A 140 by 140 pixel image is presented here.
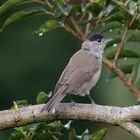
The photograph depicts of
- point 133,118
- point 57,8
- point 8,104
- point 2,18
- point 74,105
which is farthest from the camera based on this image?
point 2,18

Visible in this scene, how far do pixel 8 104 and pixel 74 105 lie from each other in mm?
9134

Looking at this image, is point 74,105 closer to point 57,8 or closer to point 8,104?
point 57,8

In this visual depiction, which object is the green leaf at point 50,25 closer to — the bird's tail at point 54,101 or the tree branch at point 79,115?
the bird's tail at point 54,101

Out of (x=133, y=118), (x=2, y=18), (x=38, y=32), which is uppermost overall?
(x=38, y=32)

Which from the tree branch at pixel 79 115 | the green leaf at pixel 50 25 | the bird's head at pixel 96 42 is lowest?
the bird's head at pixel 96 42

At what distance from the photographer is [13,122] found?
4727 mm

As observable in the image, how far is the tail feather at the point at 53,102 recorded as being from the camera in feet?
15.7

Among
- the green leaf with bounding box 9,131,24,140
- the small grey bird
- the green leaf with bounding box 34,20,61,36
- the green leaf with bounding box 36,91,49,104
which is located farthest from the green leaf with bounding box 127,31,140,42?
the green leaf with bounding box 9,131,24,140

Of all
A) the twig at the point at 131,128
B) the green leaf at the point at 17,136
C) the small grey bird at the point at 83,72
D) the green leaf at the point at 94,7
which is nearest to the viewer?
the twig at the point at 131,128

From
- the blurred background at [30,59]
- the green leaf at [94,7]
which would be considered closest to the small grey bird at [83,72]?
the green leaf at [94,7]

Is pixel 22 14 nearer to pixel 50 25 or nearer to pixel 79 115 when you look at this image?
pixel 50 25

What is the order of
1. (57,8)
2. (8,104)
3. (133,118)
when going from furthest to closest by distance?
(8,104) < (57,8) < (133,118)

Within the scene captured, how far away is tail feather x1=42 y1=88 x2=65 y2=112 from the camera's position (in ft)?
15.7

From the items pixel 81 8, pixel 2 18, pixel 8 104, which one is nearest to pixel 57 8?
pixel 81 8
